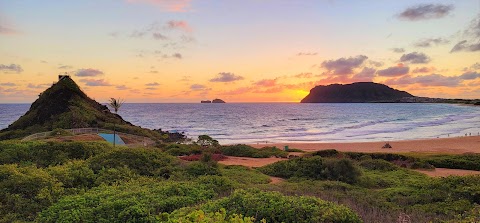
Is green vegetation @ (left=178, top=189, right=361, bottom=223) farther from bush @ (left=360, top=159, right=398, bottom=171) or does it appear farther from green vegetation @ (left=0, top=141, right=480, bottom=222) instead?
bush @ (left=360, top=159, right=398, bottom=171)

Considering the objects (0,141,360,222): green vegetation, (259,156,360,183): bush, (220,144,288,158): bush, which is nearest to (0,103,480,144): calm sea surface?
(220,144,288,158): bush

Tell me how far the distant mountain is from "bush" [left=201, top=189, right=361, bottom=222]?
37.4 meters

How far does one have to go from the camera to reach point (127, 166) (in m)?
13.4

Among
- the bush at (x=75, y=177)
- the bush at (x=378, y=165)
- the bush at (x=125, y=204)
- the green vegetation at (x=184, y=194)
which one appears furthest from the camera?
the bush at (x=378, y=165)

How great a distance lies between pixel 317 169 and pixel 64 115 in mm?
36719

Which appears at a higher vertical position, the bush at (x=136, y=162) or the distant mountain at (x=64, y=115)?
the distant mountain at (x=64, y=115)

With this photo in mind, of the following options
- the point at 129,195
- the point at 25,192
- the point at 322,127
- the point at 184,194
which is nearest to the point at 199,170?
the point at 184,194

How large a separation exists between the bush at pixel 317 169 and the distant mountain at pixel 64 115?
1136 inches

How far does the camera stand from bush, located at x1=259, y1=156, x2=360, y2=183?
603 inches

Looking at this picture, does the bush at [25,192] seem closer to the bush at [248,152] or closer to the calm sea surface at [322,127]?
the bush at [248,152]

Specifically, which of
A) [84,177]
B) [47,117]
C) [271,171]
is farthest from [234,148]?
[47,117]

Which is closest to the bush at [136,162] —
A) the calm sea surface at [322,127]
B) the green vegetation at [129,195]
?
the green vegetation at [129,195]

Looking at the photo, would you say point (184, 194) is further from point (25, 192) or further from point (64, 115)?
point (64, 115)

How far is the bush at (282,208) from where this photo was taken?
22.6ft
